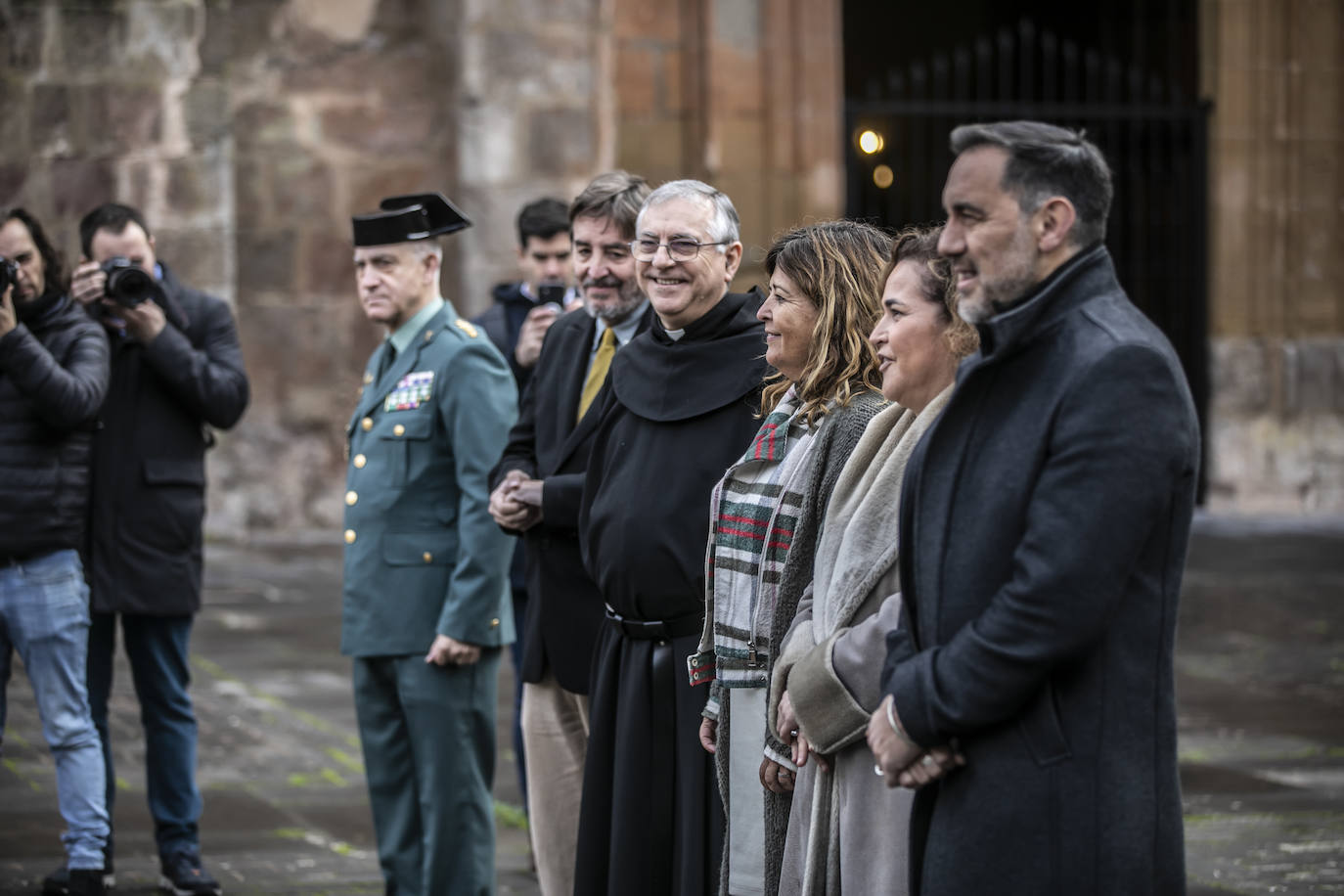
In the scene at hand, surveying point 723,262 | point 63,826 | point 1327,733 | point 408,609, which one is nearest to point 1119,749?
point 723,262

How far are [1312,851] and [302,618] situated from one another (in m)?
5.96

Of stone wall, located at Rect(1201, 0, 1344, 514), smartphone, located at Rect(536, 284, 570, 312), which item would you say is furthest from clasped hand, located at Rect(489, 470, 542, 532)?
stone wall, located at Rect(1201, 0, 1344, 514)

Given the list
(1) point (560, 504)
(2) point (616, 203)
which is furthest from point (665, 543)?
(2) point (616, 203)

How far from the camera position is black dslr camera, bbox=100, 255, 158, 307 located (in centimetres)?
573

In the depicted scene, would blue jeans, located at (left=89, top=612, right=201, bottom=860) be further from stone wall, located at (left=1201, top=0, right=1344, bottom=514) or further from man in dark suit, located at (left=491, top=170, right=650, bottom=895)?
stone wall, located at (left=1201, top=0, right=1344, bottom=514)

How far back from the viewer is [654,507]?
4.21m

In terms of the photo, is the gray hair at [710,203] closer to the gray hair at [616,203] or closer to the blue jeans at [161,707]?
the gray hair at [616,203]

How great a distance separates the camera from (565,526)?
4.75m

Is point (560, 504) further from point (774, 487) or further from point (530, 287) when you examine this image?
point (530, 287)

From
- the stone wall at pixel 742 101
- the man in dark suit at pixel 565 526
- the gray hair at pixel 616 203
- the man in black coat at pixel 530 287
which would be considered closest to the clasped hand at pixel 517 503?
the man in dark suit at pixel 565 526

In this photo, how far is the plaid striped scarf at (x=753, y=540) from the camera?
3.72 meters

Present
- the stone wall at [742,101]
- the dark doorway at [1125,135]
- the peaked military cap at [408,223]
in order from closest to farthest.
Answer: the peaked military cap at [408,223] < the stone wall at [742,101] < the dark doorway at [1125,135]

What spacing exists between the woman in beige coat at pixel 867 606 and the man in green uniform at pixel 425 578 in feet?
5.86

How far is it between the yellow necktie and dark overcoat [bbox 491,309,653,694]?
18 mm
